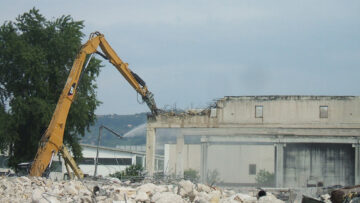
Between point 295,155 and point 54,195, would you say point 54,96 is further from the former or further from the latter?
point 54,195

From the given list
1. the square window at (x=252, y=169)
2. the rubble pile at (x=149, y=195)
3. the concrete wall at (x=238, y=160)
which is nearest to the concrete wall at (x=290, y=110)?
the concrete wall at (x=238, y=160)

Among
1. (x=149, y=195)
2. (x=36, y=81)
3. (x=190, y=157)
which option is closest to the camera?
(x=149, y=195)

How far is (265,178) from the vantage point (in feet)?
165

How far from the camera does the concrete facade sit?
47.6 metres

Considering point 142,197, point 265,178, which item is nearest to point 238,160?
point 265,178

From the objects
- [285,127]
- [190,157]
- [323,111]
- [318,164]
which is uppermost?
[323,111]

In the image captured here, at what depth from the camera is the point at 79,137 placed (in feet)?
151

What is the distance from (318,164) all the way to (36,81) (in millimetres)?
20356

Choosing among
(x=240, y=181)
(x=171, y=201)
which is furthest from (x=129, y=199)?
(x=240, y=181)

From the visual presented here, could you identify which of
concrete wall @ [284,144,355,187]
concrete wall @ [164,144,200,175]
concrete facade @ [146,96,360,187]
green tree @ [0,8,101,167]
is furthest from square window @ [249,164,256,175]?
green tree @ [0,8,101,167]

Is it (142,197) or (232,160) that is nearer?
(142,197)

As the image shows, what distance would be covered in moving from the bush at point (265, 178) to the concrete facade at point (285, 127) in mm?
959

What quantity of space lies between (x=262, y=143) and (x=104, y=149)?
87.7ft

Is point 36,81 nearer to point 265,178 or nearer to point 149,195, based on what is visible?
point 265,178
